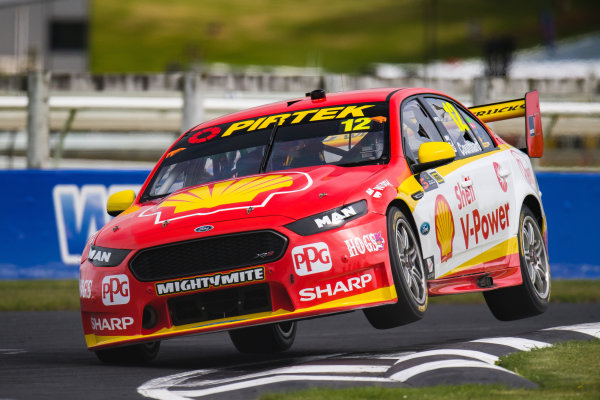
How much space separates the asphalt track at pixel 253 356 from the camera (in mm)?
6445

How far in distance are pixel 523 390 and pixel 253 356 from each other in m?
2.97

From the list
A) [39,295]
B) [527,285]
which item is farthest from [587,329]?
[39,295]

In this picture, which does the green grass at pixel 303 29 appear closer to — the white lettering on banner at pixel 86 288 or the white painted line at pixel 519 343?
the white lettering on banner at pixel 86 288

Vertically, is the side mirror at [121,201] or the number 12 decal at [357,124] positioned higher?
the number 12 decal at [357,124]

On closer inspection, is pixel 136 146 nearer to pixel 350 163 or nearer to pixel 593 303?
pixel 593 303

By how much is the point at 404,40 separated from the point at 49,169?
104776 millimetres

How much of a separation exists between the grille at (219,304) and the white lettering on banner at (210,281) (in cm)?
6

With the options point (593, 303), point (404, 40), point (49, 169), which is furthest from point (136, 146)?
point (404, 40)

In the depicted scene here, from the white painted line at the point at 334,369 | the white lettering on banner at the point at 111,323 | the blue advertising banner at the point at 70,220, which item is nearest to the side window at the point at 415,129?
the white painted line at the point at 334,369

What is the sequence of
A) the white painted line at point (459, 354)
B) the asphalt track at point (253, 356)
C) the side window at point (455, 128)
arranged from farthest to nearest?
the side window at point (455, 128) < the white painted line at point (459, 354) < the asphalt track at point (253, 356)

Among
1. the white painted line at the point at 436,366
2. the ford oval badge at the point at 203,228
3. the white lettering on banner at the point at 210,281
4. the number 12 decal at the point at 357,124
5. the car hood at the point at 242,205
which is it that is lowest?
the white painted line at the point at 436,366

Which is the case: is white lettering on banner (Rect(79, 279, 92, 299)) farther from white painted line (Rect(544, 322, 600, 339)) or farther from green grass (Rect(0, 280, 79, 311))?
green grass (Rect(0, 280, 79, 311))

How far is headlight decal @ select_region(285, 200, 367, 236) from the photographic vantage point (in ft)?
22.9

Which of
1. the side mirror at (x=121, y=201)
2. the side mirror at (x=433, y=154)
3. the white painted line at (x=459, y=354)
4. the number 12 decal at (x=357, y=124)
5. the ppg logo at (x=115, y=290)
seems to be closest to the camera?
the white painted line at (x=459, y=354)
